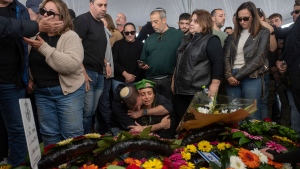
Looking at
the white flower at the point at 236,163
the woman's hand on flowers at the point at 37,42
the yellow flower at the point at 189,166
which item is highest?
the woman's hand on flowers at the point at 37,42

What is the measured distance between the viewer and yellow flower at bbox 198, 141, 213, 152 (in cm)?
163

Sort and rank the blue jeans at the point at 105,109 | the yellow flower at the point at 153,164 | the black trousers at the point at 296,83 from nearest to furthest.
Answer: the yellow flower at the point at 153,164 < the black trousers at the point at 296,83 < the blue jeans at the point at 105,109

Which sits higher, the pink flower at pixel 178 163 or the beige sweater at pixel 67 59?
the beige sweater at pixel 67 59

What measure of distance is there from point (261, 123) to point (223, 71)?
4.15 ft

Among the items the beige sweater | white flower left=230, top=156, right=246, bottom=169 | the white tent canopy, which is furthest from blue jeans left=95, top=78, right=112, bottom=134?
the white tent canopy

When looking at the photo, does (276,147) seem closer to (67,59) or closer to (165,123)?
(165,123)

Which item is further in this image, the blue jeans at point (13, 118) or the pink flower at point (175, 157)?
the blue jeans at point (13, 118)

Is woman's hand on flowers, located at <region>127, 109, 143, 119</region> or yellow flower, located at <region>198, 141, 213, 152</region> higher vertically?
yellow flower, located at <region>198, 141, 213, 152</region>

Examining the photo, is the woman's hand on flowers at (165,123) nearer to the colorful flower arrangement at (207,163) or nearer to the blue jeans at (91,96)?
the blue jeans at (91,96)

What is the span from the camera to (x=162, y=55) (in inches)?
149

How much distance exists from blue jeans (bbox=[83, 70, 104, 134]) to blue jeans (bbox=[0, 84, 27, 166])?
0.66 meters

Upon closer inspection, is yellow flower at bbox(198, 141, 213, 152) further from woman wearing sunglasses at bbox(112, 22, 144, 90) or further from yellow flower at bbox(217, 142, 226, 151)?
woman wearing sunglasses at bbox(112, 22, 144, 90)

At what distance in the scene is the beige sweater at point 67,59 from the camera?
2.22 m

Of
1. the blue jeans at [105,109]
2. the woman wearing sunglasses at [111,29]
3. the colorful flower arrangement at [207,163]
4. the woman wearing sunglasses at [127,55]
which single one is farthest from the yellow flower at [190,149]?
the woman wearing sunglasses at [111,29]
